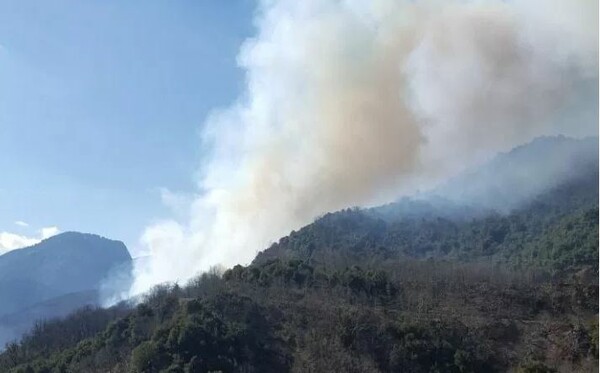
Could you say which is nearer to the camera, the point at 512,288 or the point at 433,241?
the point at 512,288

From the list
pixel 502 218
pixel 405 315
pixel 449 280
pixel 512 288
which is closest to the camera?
pixel 405 315

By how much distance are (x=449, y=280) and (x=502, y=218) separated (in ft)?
140

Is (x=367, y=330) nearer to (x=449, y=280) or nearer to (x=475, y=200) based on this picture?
(x=449, y=280)

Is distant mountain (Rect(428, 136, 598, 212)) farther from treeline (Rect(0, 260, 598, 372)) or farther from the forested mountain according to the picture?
treeline (Rect(0, 260, 598, 372))

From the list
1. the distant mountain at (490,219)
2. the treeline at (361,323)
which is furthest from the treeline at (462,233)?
the treeline at (361,323)

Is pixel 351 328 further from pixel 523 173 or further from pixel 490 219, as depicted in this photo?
pixel 523 173

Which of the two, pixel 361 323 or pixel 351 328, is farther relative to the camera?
pixel 361 323

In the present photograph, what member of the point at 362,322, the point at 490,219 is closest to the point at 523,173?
the point at 490,219

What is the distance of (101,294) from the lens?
198 m

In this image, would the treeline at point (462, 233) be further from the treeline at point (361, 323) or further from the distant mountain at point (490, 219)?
the treeline at point (361, 323)

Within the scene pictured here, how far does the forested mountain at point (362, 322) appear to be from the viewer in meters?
45.6

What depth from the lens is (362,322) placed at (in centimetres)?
5025

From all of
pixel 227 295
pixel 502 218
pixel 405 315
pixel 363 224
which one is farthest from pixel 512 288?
pixel 363 224

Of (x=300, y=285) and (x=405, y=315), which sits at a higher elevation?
(x=300, y=285)
